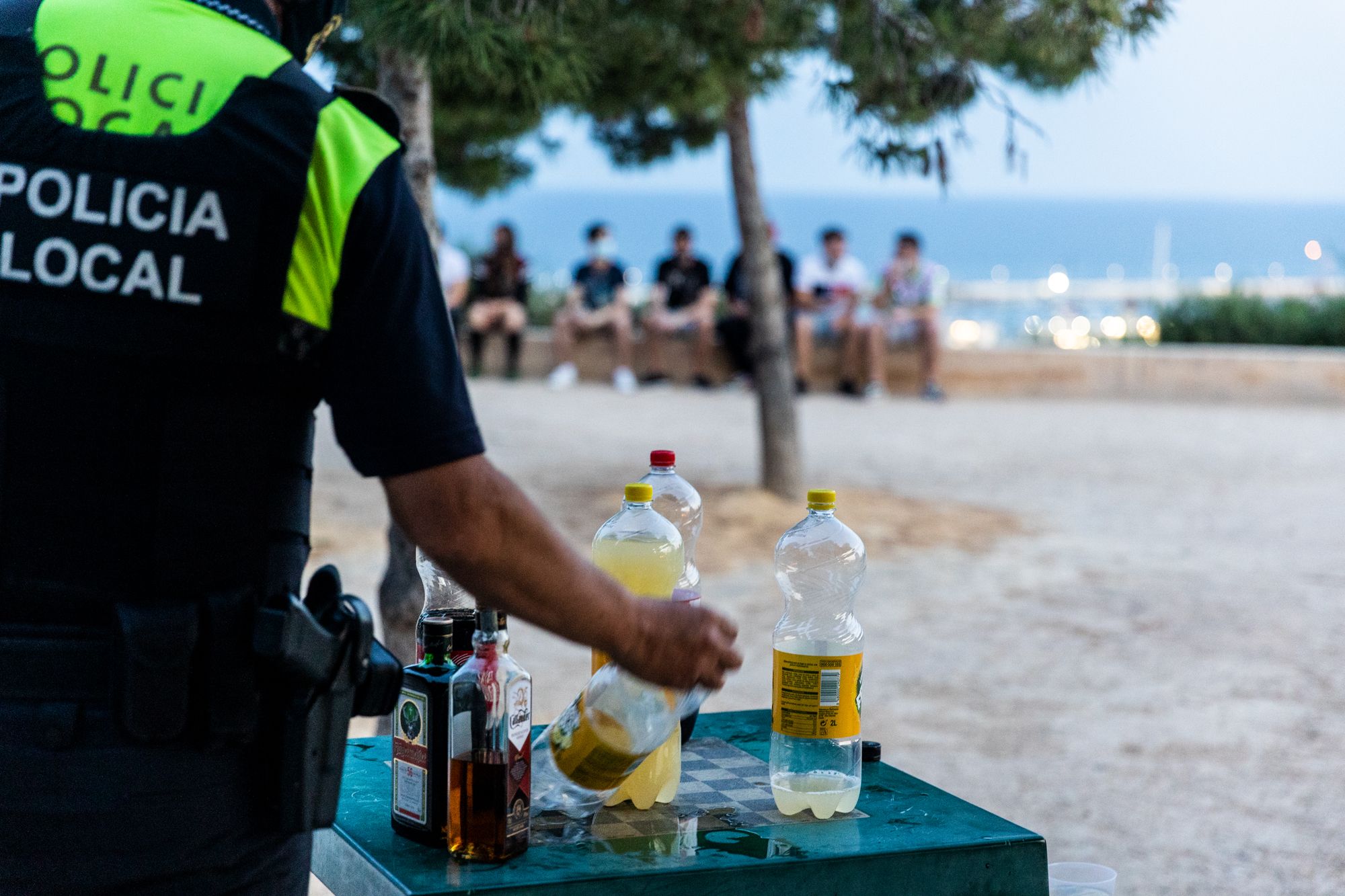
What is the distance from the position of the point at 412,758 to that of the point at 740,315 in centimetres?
1271

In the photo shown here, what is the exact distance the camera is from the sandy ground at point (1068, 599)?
457cm

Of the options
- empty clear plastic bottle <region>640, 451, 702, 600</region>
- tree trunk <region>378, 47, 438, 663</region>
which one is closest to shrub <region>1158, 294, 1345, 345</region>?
tree trunk <region>378, 47, 438, 663</region>

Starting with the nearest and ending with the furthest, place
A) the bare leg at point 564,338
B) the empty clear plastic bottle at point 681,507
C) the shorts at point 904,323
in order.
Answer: the empty clear plastic bottle at point 681,507 → the shorts at point 904,323 → the bare leg at point 564,338

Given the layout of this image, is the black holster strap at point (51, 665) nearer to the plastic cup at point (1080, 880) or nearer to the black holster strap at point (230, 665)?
the black holster strap at point (230, 665)

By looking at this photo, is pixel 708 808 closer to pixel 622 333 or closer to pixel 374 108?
pixel 374 108

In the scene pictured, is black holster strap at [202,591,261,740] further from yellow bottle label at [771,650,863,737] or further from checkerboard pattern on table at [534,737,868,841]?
yellow bottle label at [771,650,863,737]

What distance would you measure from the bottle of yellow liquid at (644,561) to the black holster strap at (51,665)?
0.85m

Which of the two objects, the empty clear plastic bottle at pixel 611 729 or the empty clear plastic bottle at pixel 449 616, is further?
the empty clear plastic bottle at pixel 449 616

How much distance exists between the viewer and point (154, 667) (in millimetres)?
1534

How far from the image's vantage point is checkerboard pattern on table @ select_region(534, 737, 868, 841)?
7.07 feet

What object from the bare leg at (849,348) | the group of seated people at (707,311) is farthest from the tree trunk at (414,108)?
the bare leg at (849,348)

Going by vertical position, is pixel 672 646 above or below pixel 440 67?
below

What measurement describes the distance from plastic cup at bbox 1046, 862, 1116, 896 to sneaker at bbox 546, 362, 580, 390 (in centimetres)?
1189

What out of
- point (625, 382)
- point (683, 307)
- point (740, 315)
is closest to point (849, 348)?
point (740, 315)
